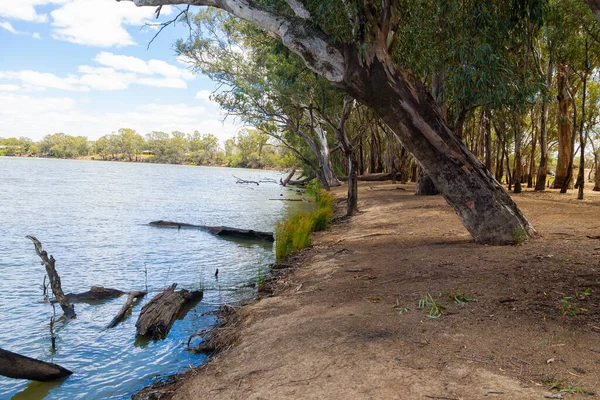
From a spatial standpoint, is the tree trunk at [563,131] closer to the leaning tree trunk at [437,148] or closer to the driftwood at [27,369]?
the leaning tree trunk at [437,148]

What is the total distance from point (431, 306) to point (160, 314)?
356 cm

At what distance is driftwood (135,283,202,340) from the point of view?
5.91 m

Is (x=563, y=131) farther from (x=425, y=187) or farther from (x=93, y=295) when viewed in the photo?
(x=93, y=295)

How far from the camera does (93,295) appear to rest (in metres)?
7.38

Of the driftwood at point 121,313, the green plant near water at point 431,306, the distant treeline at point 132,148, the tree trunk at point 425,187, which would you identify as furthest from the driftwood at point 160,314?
the distant treeline at point 132,148

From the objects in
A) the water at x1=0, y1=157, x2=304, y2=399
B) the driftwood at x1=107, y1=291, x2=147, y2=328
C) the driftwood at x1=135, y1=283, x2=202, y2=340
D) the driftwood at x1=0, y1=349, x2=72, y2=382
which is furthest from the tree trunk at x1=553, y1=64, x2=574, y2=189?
the driftwood at x1=0, y1=349, x2=72, y2=382

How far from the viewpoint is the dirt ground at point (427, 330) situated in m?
3.16

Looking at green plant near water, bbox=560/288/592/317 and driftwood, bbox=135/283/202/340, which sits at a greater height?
green plant near water, bbox=560/288/592/317

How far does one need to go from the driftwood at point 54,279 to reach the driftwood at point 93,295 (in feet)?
1.67

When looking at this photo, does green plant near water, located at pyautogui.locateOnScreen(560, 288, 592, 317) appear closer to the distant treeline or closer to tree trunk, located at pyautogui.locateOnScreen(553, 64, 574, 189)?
tree trunk, located at pyautogui.locateOnScreen(553, 64, 574, 189)

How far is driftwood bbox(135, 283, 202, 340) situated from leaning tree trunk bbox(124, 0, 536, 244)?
4.09 m

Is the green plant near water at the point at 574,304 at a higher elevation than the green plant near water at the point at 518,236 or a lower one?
lower

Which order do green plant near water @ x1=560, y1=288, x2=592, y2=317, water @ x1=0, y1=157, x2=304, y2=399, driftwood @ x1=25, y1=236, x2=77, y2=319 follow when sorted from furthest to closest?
driftwood @ x1=25, y1=236, x2=77, y2=319, water @ x1=0, y1=157, x2=304, y2=399, green plant near water @ x1=560, y1=288, x2=592, y2=317

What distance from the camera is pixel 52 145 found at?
448 feet
